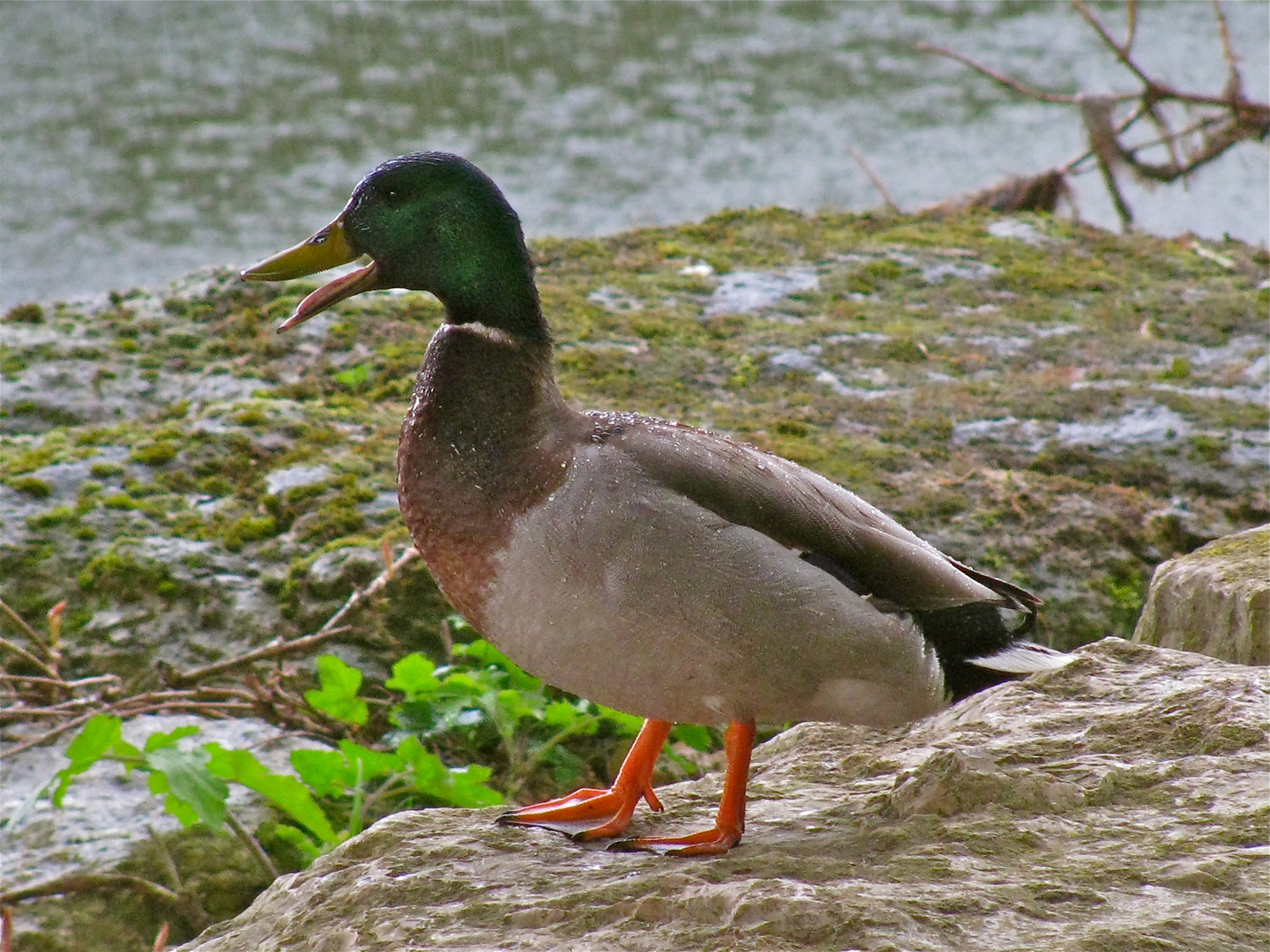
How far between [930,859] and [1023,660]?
0.52m

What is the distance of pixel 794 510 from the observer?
7.42ft

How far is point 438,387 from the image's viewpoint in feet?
7.59

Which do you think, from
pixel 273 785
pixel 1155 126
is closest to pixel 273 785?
pixel 273 785

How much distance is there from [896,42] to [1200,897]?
7.08 metres

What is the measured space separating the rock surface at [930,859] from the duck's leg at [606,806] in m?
0.04

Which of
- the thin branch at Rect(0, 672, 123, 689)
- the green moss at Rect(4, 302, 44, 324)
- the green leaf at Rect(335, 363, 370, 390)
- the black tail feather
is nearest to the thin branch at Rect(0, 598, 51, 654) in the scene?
the thin branch at Rect(0, 672, 123, 689)

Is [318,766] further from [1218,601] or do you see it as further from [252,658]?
[1218,601]

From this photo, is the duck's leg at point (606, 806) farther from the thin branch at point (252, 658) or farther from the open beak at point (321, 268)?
the open beak at point (321, 268)

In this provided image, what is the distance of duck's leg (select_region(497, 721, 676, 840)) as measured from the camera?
7.66 feet

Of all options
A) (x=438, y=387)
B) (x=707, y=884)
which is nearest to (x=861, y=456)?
(x=438, y=387)

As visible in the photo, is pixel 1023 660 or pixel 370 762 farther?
pixel 370 762

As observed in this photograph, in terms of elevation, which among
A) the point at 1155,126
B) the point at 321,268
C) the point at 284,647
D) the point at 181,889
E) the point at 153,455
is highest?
the point at 1155,126

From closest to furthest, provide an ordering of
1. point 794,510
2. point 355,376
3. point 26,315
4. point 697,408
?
1. point 794,510
2. point 697,408
3. point 355,376
4. point 26,315

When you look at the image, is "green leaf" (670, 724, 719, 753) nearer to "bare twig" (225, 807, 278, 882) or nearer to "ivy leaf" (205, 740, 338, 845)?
"ivy leaf" (205, 740, 338, 845)
